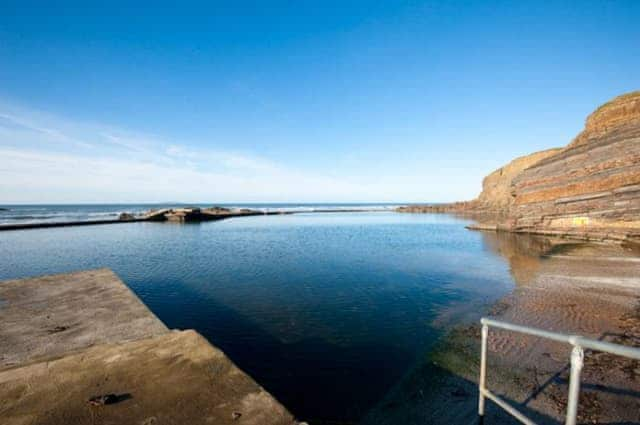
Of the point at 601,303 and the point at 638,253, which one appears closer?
the point at 601,303

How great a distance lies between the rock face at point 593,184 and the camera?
22609mm

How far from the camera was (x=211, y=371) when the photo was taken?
4.48 metres

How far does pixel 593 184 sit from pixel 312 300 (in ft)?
91.7

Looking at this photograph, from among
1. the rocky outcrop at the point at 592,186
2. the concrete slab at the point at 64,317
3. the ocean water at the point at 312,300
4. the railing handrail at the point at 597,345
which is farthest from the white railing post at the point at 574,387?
the rocky outcrop at the point at 592,186

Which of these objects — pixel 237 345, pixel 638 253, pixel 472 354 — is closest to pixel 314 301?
pixel 237 345

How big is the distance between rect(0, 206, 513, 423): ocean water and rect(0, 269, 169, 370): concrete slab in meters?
1.92

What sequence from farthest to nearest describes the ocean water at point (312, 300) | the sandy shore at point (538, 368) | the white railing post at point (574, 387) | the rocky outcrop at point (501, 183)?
the rocky outcrop at point (501, 183) < the ocean water at point (312, 300) < the sandy shore at point (538, 368) < the white railing post at point (574, 387)

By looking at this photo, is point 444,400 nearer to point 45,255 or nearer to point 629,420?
point 629,420

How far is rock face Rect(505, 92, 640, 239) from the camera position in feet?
74.2

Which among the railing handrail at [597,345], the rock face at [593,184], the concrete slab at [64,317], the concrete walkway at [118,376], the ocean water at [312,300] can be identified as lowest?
the ocean water at [312,300]

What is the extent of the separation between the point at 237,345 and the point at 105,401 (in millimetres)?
4306

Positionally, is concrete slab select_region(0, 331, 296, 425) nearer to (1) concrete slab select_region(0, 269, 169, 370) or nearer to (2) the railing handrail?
(1) concrete slab select_region(0, 269, 169, 370)

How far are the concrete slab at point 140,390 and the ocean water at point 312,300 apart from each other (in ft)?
6.46

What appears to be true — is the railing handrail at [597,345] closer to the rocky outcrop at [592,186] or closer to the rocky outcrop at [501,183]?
the rocky outcrop at [592,186]
